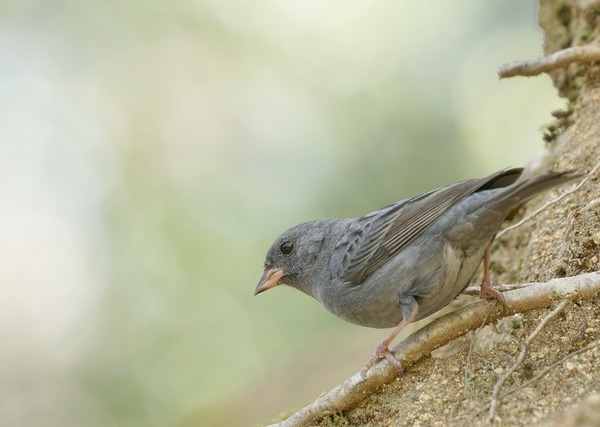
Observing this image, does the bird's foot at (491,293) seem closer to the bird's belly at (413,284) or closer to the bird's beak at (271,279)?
the bird's belly at (413,284)

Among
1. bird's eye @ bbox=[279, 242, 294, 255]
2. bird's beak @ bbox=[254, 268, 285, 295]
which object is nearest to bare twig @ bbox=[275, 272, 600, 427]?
bird's beak @ bbox=[254, 268, 285, 295]

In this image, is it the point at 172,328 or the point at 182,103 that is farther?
the point at 182,103

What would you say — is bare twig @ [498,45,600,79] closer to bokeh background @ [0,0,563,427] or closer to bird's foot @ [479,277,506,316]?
bird's foot @ [479,277,506,316]

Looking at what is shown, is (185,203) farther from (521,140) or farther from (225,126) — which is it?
(521,140)

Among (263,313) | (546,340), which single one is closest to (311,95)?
(263,313)

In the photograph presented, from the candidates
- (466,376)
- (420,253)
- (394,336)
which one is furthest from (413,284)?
(466,376)

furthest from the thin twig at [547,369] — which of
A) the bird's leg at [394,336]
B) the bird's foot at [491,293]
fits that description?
the bird's leg at [394,336]
